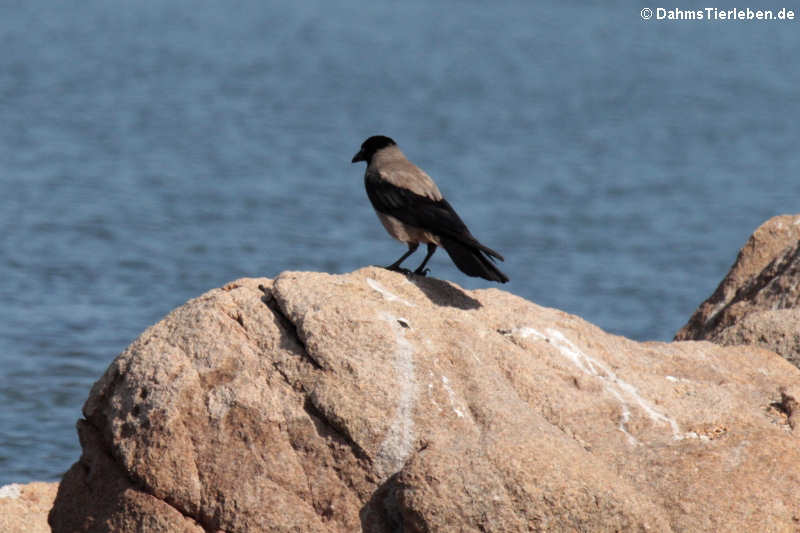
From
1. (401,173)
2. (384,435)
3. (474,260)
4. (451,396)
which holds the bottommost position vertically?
(384,435)

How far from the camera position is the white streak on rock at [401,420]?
20.0ft

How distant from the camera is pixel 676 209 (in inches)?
1069

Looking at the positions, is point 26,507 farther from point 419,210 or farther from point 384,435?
point 419,210

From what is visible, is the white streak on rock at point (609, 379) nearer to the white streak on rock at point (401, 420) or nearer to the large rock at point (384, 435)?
the large rock at point (384, 435)

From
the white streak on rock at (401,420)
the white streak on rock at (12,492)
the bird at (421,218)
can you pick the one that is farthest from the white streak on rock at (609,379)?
the white streak on rock at (12,492)

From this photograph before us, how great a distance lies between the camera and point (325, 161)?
29.5m

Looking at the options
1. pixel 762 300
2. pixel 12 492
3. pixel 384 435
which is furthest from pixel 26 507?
pixel 762 300

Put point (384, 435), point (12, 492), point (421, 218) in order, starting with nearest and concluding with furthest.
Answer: point (384, 435)
point (12, 492)
point (421, 218)

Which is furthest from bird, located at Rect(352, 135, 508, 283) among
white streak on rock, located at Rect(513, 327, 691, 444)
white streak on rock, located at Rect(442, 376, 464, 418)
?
white streak on rock, located at Rect(442, 376, 464, 418)

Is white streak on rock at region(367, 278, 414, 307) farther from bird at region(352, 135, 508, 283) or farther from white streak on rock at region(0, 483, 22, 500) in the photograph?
→ white streak on rock at region(0, 483, 22, 500)

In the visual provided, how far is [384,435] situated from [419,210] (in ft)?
7.69

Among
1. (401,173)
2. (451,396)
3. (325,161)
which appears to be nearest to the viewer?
(451,396)

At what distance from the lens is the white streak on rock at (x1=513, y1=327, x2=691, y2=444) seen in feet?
21.7

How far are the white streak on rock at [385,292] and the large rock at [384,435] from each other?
4.6 inches
